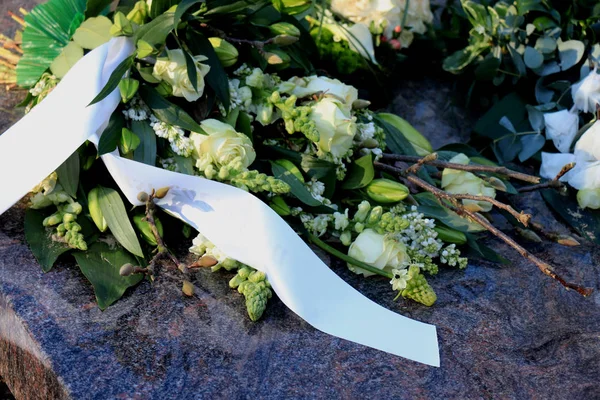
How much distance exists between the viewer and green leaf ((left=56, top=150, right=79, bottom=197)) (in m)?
1.28

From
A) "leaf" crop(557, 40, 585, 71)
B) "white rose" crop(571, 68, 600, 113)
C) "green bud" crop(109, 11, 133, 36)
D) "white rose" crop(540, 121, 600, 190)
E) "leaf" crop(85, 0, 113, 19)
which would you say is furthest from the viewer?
"leaf" crop(557, 40, 585, 71)

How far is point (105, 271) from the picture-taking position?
1.22m

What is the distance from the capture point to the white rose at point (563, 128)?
1.78m

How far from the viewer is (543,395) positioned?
1091 mm

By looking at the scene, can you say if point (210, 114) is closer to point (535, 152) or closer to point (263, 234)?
point (263, 234)

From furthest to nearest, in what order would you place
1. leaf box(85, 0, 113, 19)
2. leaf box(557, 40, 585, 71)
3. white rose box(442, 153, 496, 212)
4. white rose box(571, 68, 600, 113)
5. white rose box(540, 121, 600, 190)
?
leaf box(557, 40, 585, 71) → white rose box(571, 68, 600, 113) → white rose box(540, 121, 600, 190) → white rose box(442, 153, 496, 212) → leaf box(85, 0, 113, 19)

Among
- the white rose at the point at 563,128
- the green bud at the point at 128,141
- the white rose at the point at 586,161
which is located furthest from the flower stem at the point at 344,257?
the white rose at the point at 563,128

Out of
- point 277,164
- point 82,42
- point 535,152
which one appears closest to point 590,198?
point 535,152

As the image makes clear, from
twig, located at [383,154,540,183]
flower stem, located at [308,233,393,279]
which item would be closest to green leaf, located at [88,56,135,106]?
flower stem, located at [308,233,393,279]

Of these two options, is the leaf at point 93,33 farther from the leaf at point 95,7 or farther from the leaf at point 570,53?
the leaf at point 570,53

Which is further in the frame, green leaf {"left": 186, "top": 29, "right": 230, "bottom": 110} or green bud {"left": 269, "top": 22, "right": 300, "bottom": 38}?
green bud {"left": 269, "top": 22, "right": 300, "bottom": 38}

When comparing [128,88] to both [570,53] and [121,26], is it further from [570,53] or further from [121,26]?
[570,53]

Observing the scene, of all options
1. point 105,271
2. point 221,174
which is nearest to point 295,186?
point 221,174

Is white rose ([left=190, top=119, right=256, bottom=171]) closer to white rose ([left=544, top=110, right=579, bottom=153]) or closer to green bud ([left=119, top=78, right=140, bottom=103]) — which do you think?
green bud ([left=119, top=78, right=140, bottom=103])
